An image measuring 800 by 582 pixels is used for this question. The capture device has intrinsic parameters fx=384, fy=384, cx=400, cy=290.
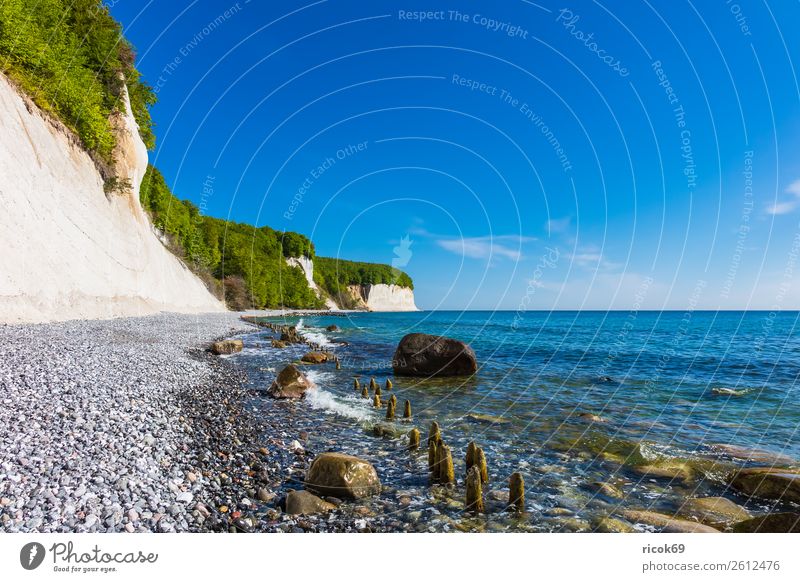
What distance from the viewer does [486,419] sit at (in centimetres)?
1549

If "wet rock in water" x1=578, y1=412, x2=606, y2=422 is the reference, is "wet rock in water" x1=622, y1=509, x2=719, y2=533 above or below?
above

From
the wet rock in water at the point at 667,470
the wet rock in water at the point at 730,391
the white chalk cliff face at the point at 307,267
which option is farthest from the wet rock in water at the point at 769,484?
the white chalk cliff face at the point at 307,267

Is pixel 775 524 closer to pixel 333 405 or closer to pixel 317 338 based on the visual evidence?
pixel 333 405

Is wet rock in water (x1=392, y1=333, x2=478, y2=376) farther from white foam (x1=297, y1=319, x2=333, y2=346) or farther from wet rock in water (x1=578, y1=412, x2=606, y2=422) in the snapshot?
white foam (x1=297, y1=319, x2=333, y2=346)

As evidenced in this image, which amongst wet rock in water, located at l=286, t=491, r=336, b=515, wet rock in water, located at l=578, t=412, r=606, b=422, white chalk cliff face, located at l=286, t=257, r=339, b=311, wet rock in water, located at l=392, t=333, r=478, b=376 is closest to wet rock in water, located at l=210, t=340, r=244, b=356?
wet rock in water, located at l=392, t=333, r=478, b=376

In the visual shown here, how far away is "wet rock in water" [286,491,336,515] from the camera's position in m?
7.29

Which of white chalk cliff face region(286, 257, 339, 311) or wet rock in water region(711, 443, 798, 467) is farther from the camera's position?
white chalk cliff face region(286, 257, 339, 311)

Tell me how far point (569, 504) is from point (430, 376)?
16043mm

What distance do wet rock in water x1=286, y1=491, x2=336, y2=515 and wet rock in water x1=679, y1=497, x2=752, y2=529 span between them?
786 centimetres

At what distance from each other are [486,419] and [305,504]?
9.75 meters

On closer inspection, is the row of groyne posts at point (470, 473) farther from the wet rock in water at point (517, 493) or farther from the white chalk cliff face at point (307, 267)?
the white chalk cliff face at point (307, 267)

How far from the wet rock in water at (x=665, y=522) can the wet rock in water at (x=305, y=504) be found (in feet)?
20.9
